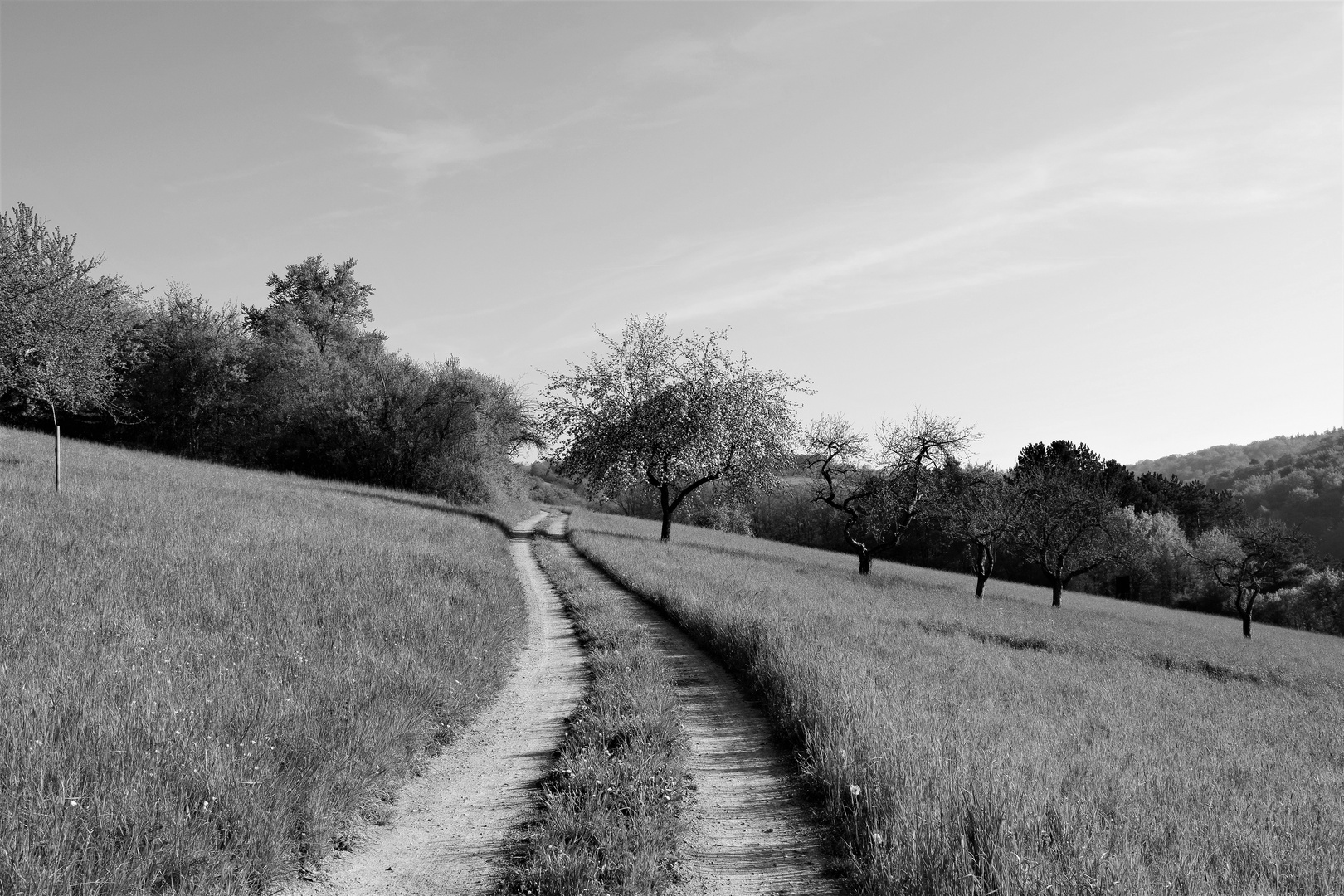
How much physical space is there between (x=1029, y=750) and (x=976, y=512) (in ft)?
115

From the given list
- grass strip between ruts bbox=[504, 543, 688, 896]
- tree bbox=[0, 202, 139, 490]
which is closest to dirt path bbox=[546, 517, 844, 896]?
grass strip between ruts bbox=[504, 543, 688, 896]

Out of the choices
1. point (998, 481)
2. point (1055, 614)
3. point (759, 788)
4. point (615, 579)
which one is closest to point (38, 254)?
point (615, 579)

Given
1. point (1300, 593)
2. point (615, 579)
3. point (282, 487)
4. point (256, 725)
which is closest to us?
point (256, 725)

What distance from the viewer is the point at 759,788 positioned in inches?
247

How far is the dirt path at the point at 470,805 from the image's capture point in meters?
4.55

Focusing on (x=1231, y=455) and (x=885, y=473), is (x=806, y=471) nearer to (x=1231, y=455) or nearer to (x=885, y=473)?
(x=885, y=473)

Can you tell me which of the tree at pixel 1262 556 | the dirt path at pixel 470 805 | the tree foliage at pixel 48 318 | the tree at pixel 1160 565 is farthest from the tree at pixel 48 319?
the tree at pixel 1160 565

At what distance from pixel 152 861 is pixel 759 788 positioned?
4427 mm

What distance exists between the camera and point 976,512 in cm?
3997

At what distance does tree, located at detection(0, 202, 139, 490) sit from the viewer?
65.1 feet

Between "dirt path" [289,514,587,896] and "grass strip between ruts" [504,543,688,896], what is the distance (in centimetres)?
23

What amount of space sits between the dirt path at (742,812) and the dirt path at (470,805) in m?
1.38

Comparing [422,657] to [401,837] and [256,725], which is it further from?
[401,837]

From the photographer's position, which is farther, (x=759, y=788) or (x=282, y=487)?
(x=282, y=487)
